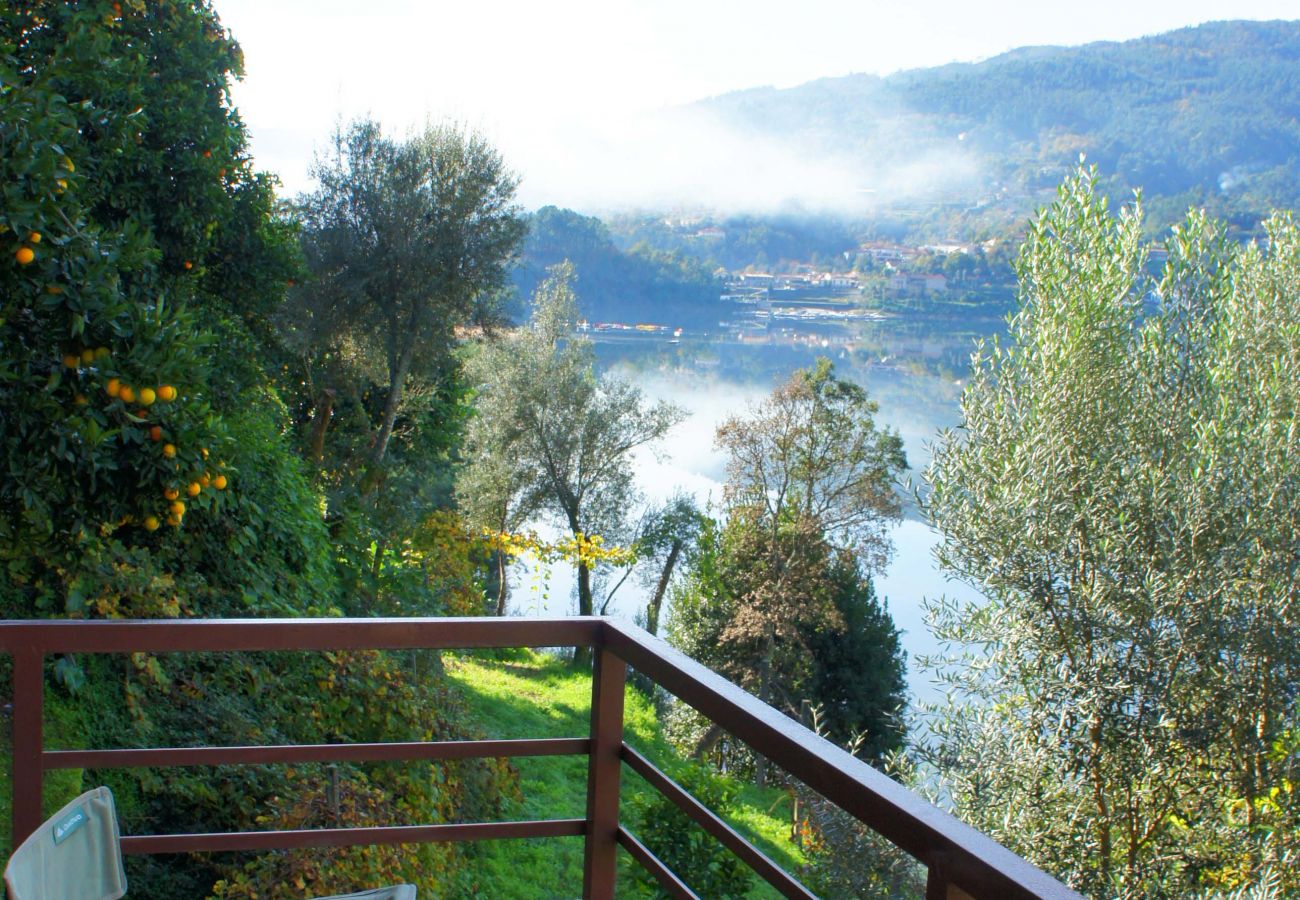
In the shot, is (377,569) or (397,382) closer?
(377,569)

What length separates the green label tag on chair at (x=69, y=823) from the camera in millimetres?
1537

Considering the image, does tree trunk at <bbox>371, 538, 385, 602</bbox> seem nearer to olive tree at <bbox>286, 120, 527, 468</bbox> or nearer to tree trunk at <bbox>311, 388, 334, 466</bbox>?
olive tree at <bbox>286, 120, 527, 468</bbox>

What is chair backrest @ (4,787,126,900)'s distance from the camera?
57.1 inches

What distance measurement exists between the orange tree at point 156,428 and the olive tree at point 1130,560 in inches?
143

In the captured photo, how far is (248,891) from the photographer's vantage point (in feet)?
11.6

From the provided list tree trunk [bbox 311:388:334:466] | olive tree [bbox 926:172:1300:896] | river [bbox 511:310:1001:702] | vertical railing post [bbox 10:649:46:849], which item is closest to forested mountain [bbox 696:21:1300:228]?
olive tree [bbox 926:172:1300:896]

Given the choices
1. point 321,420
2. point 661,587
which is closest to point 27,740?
point 321,420

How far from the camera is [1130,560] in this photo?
7.00 metres

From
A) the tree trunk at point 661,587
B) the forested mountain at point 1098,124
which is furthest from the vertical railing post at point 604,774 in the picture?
the tree trunk at point 661,587

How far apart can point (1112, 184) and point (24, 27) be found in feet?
78.6

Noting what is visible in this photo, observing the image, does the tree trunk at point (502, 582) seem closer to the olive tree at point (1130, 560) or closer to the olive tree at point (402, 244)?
the olive tree at point (402, 244)

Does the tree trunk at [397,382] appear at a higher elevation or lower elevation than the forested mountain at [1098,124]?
lower

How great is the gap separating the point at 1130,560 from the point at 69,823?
6.75 m

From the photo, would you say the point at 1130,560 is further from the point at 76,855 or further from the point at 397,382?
the point at 397,382
